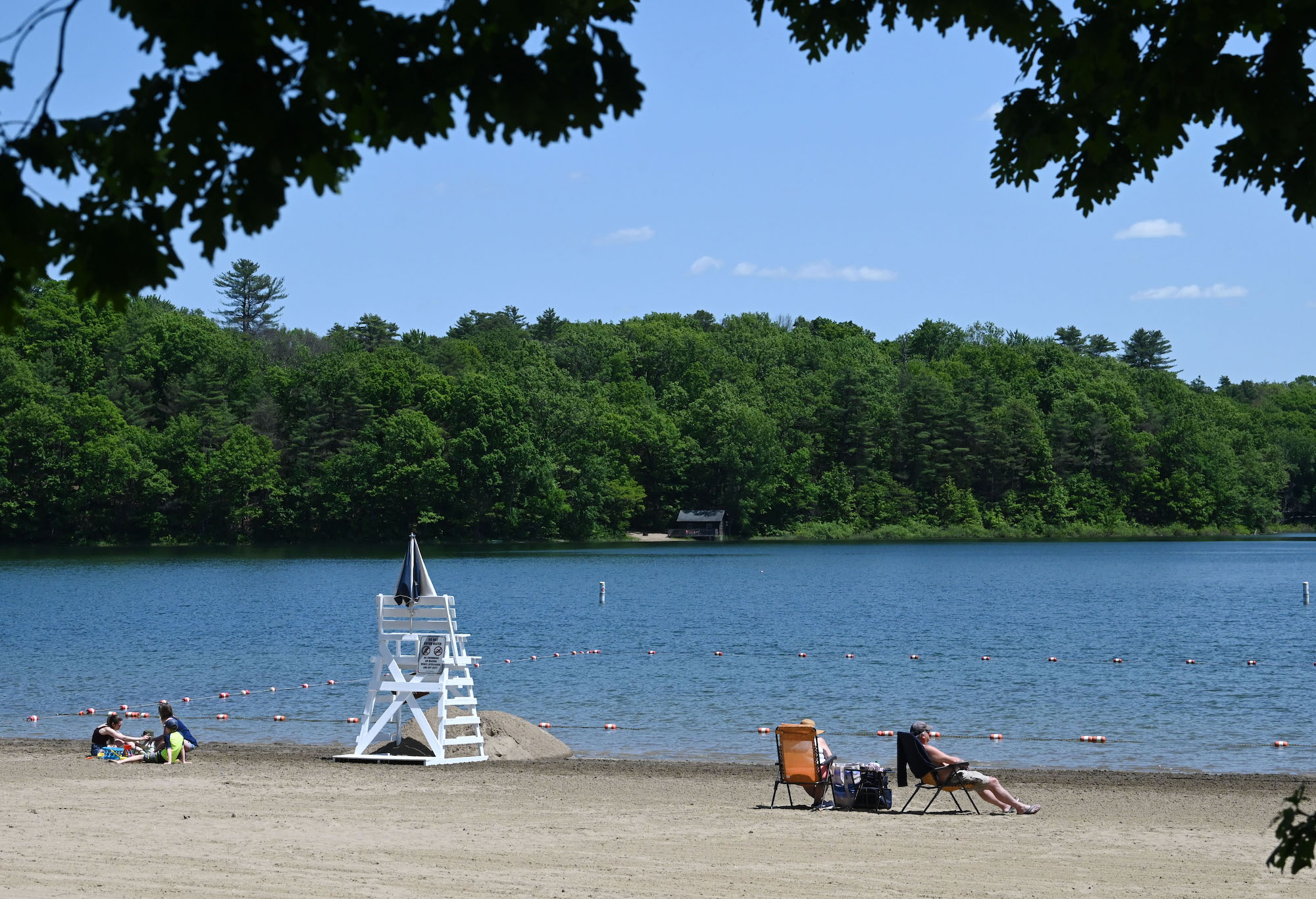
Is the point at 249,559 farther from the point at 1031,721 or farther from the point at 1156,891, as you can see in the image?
the point at 1156,891

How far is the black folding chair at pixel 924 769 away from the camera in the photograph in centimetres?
1330

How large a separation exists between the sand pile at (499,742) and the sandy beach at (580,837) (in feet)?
2.25

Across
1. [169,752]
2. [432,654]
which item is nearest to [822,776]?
[432,654]

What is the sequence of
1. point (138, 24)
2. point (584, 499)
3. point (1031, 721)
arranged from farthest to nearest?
point (584, 499)
point (1031, 721)
point (138, 24)

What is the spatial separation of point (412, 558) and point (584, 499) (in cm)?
8789

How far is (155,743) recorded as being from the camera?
17.5 m

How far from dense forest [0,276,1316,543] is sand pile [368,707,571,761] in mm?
80865

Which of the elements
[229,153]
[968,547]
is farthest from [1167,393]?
[229,153]

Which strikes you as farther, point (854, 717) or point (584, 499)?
point (584, 499)

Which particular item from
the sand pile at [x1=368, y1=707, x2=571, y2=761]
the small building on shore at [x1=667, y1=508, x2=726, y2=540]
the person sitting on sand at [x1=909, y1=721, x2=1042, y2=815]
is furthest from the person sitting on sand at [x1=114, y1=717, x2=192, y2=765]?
the small building on shore at [x1=667, y1=508, x2=726, y2=540]

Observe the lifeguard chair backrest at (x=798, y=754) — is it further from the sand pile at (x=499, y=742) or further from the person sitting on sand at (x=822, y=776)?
the sand pile at (x=499, y=742)

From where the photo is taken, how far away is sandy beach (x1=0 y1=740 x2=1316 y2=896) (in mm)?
9484

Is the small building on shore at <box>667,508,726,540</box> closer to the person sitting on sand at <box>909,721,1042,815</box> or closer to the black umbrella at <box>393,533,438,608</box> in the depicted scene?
the black umbrella at <box>393,533,438,608</box>

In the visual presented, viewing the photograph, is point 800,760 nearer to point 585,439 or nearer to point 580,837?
point 580,837
